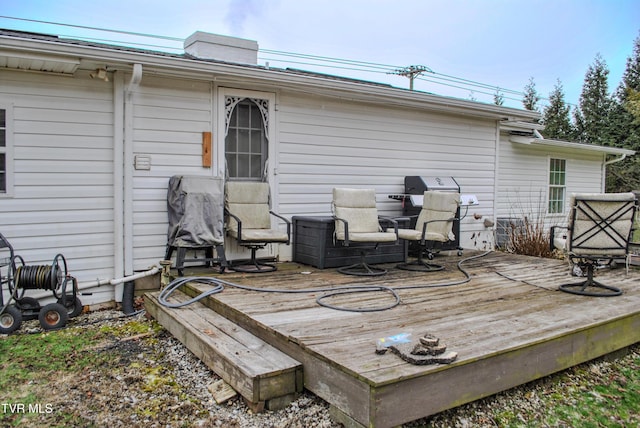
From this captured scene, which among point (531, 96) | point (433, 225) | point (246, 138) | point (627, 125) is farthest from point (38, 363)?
point (531, 96)

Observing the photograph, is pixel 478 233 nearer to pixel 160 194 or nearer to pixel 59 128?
pixel 160 194

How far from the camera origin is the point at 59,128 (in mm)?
4727

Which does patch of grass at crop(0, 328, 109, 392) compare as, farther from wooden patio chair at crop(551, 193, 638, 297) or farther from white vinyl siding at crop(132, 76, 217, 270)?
wooden patio chair at crop(551, 193, 638, 297)

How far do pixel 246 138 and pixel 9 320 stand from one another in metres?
2.97

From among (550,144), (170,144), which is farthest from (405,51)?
(170,144)

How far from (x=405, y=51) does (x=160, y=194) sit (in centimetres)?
2220

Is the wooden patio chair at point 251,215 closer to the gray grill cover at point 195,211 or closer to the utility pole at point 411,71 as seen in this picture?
the gray grill cover at point 195,211

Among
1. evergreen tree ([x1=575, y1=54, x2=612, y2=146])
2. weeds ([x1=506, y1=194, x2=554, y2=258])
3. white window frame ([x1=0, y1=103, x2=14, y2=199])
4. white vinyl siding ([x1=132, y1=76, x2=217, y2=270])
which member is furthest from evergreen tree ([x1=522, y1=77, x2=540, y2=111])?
white window frame ([x1=0, y1=103, x2=14, y2=199])

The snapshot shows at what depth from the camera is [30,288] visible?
421 cm

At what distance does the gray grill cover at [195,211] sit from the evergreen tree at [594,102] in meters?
19.4

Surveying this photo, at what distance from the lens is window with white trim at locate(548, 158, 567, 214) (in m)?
10.6

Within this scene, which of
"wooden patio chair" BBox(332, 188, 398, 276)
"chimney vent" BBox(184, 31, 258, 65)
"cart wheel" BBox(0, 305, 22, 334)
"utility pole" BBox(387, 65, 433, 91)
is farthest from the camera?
"utility pole" BBox(387, 65, 433, 91)

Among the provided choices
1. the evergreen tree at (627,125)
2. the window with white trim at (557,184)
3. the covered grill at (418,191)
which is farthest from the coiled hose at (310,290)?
the evergreen tree at (627,125)

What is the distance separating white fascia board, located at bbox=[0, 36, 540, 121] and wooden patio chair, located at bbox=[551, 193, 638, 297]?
2853 mm
